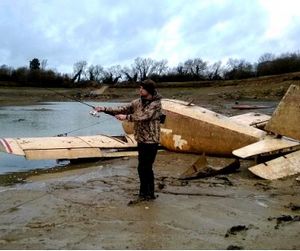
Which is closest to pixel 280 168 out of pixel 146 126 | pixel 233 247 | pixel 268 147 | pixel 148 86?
pixel 268 147

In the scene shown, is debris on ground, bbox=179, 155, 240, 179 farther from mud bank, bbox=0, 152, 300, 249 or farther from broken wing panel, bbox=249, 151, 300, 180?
broken wing panel, bbox=249, 151, 300, 180

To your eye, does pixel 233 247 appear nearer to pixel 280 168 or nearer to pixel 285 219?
pixel 285 219

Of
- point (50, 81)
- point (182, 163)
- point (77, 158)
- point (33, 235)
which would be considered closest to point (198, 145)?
point (182, 163)

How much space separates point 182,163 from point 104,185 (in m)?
2.76

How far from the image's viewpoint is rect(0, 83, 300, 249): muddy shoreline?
5.53m

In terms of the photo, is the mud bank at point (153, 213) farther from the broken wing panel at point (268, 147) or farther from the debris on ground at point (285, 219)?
the broken wing panel at point (268, 147)

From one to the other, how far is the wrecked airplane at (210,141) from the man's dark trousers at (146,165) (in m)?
2.37

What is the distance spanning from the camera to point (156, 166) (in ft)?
36.3

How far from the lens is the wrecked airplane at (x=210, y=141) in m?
9.47

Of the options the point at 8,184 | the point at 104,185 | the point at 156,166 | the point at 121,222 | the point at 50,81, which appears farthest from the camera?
the point at 50,81

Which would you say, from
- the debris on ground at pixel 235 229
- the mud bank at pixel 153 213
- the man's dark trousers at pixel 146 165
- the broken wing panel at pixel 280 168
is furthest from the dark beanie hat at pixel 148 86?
the broken wing panel at pixel 280 168

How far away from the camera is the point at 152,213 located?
267 inches

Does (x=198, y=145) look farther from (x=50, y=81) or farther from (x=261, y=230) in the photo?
(x=50, y=81)

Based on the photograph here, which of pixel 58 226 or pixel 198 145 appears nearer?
pixel 58 226
